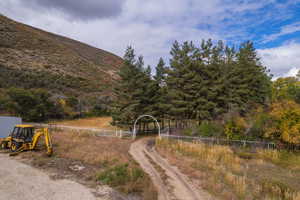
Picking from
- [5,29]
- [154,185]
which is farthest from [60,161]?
→ [5,29]

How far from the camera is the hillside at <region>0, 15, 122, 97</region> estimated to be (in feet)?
140

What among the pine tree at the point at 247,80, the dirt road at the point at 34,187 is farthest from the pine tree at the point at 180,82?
the dirt road at the point at 34,187

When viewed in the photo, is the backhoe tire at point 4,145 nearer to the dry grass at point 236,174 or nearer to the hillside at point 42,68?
the dry grass at point 236,174

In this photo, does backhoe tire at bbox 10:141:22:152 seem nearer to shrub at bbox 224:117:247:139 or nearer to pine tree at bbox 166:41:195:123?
pine tree at bbox 166:41:195:123

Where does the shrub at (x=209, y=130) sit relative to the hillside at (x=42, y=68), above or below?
below

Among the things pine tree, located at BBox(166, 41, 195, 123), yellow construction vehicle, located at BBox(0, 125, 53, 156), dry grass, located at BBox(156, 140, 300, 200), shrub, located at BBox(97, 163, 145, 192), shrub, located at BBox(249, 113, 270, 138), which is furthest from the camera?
pine tree, located at BBox(166, 41, 195, 123)

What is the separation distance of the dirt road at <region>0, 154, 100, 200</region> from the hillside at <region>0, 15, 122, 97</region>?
37.2 m

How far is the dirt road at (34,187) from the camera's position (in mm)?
6336

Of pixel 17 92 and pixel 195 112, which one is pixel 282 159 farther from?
pixel 17 92

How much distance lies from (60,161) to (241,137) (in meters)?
17.8

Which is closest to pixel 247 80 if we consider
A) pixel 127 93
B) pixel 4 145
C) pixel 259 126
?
pixel 259 126

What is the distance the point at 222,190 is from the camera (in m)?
7.39

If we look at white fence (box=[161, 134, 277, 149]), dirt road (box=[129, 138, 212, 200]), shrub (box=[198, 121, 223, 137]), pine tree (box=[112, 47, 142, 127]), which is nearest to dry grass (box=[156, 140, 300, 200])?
dirt road (box=[129, 138, 212, 200])

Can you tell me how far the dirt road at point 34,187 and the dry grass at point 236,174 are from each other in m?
5.62
